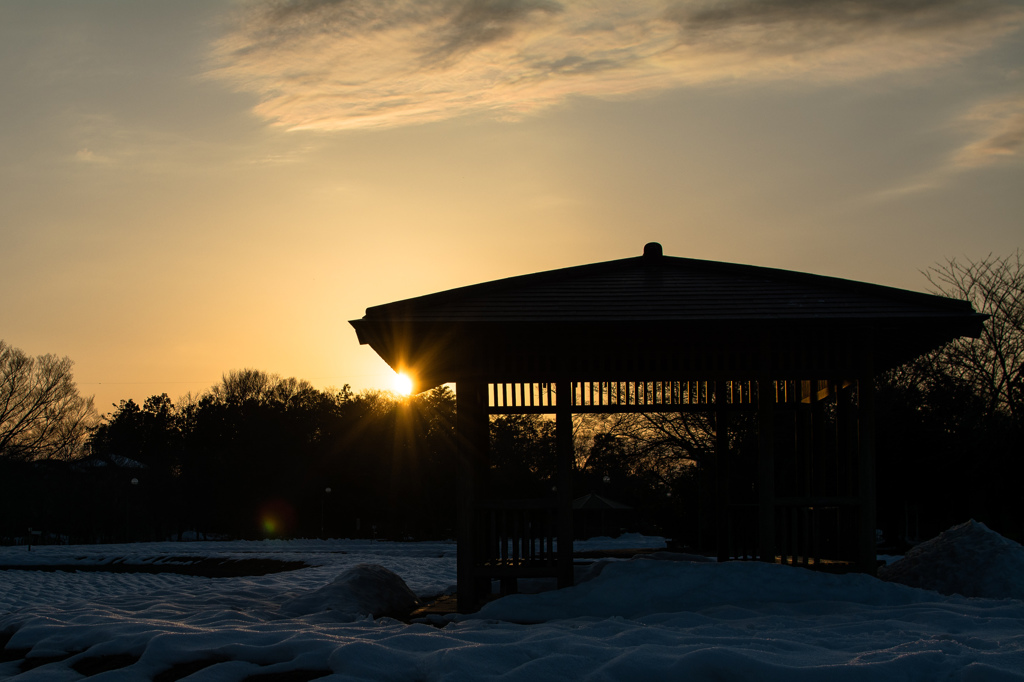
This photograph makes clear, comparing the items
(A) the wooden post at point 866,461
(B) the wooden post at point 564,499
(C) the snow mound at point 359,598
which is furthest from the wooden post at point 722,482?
(C) the snow mound at point 359,598

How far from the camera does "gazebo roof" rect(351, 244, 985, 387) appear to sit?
8.71 metres

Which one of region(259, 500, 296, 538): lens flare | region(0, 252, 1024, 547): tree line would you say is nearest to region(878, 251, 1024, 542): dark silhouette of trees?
region(0, 252, 1024, 547): tree line

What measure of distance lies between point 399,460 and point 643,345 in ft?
114

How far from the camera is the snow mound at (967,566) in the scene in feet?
28.1

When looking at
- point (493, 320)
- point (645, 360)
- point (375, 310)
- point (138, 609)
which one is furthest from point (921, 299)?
point (138, 609)

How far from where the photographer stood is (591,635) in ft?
20.2

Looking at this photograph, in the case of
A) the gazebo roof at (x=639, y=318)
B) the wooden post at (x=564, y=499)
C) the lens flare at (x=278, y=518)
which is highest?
the gazebo roof at (x=639, y=318)

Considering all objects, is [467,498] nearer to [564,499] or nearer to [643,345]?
[564,499]

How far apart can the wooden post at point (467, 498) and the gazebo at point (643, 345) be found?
0.06 feet

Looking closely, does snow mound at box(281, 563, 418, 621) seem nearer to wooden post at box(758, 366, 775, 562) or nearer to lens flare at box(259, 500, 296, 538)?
wooden post at box(758, 366, 775, 562)

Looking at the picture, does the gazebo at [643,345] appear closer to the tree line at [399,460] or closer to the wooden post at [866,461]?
the wooden post at [866,461]

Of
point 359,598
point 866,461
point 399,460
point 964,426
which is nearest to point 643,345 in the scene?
point 866,461

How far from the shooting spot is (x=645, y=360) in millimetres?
9414

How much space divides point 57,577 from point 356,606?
11.2 m
